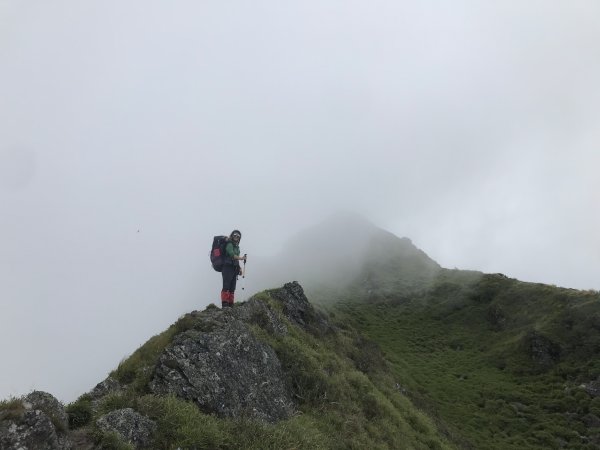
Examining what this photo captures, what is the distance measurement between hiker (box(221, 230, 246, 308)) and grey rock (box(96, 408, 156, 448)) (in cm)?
872

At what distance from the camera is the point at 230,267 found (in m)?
17.9

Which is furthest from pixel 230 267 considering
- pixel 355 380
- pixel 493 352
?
pixel 493 352

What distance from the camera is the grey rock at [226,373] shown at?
1156cm

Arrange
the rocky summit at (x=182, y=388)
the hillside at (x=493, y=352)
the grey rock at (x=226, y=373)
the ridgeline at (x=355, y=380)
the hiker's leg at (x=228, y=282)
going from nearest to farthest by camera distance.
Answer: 1. the rocky summit at (x=182, y=388)
2. the ridgeline at (x=355, y=380)
3. the grey rock at (x=226, y=373)
4. the hiker's leg at (x=228, y=282)
5. the hillside at (x=493, y=352)

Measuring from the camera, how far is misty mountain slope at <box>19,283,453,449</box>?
9383 mm

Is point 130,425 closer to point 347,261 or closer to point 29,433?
point 29,433

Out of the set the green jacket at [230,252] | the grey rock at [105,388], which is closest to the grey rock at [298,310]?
the green jacket at [230,252]

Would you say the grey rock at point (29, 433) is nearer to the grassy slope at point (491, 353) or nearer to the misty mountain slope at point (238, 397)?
the misty mountain slope at point (238, 397)

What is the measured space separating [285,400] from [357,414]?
366cm

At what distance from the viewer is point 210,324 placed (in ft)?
48.1

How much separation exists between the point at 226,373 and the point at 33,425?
6.11 meters

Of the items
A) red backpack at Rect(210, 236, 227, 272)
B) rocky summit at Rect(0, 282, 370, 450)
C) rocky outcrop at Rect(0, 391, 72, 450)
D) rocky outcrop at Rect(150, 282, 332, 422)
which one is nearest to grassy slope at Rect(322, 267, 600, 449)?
rocky outcrop at Rect(150, 282, 332, 422)

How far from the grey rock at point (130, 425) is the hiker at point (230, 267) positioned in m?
8.72

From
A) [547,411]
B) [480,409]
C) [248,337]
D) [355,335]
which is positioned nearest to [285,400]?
[248,337]
